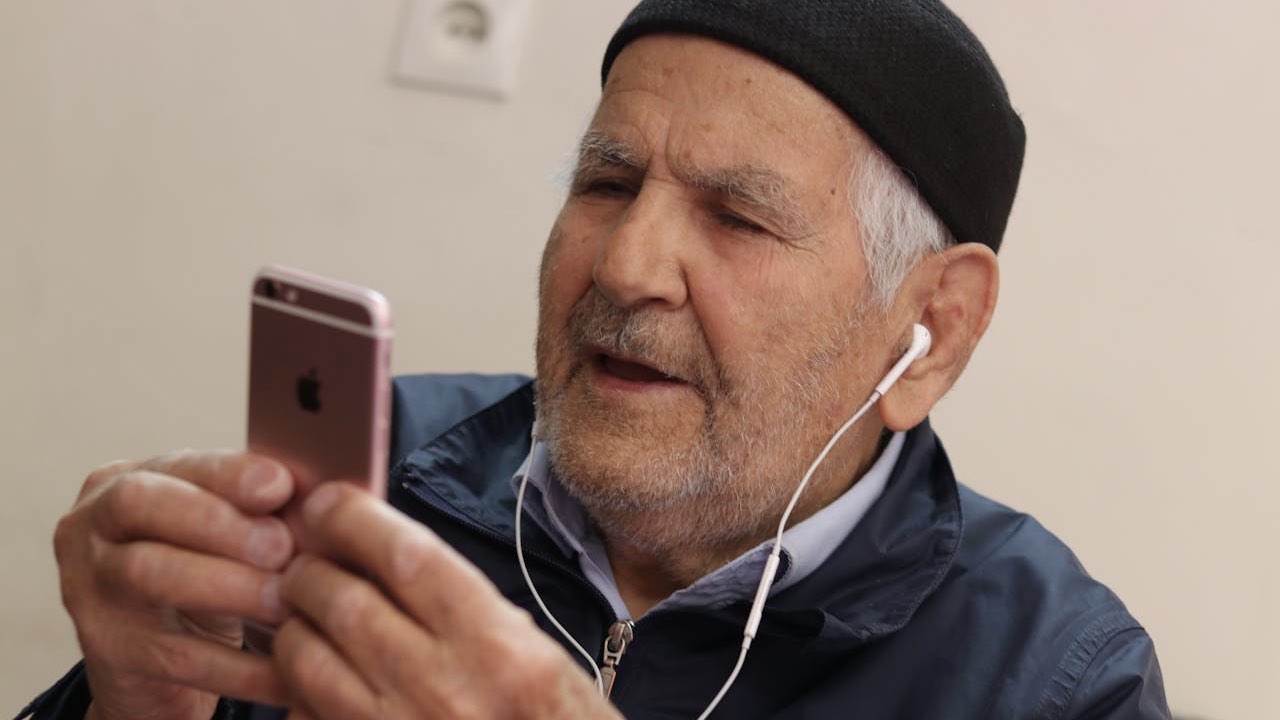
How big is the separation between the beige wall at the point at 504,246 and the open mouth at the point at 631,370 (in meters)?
0.61

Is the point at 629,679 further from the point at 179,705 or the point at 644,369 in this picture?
the point at 179,705

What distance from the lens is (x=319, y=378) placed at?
865mm

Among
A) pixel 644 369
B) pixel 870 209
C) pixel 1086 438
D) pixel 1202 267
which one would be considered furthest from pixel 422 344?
pixel 1202 267

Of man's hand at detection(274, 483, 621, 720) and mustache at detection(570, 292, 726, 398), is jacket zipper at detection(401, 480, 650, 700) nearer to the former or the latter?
mustache at detection(570, 292, 726, 398)

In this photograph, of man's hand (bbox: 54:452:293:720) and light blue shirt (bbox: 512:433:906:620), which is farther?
light blue shirt (bbox: 512:433:906:620)

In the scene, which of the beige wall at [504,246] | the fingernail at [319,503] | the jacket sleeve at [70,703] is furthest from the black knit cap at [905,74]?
the jacket sleeve at [70,703]

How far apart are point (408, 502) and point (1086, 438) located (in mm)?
965

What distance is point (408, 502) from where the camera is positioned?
145cm

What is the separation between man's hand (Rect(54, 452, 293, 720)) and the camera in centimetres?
88

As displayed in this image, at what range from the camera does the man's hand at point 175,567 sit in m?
0.88

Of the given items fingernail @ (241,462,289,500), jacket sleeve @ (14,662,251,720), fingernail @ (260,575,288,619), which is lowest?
jacket sleeve @ (14,662,251,720)

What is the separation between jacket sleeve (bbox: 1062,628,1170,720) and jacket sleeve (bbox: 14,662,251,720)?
833 millimetres

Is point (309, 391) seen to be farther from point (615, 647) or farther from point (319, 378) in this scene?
point (615, 647)

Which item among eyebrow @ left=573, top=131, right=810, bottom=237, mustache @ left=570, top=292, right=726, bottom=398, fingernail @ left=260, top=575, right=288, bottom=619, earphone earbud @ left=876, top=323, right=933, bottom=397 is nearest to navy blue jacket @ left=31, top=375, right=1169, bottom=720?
earphone earbud @ left=876, top=323, right=933, bottom=397
